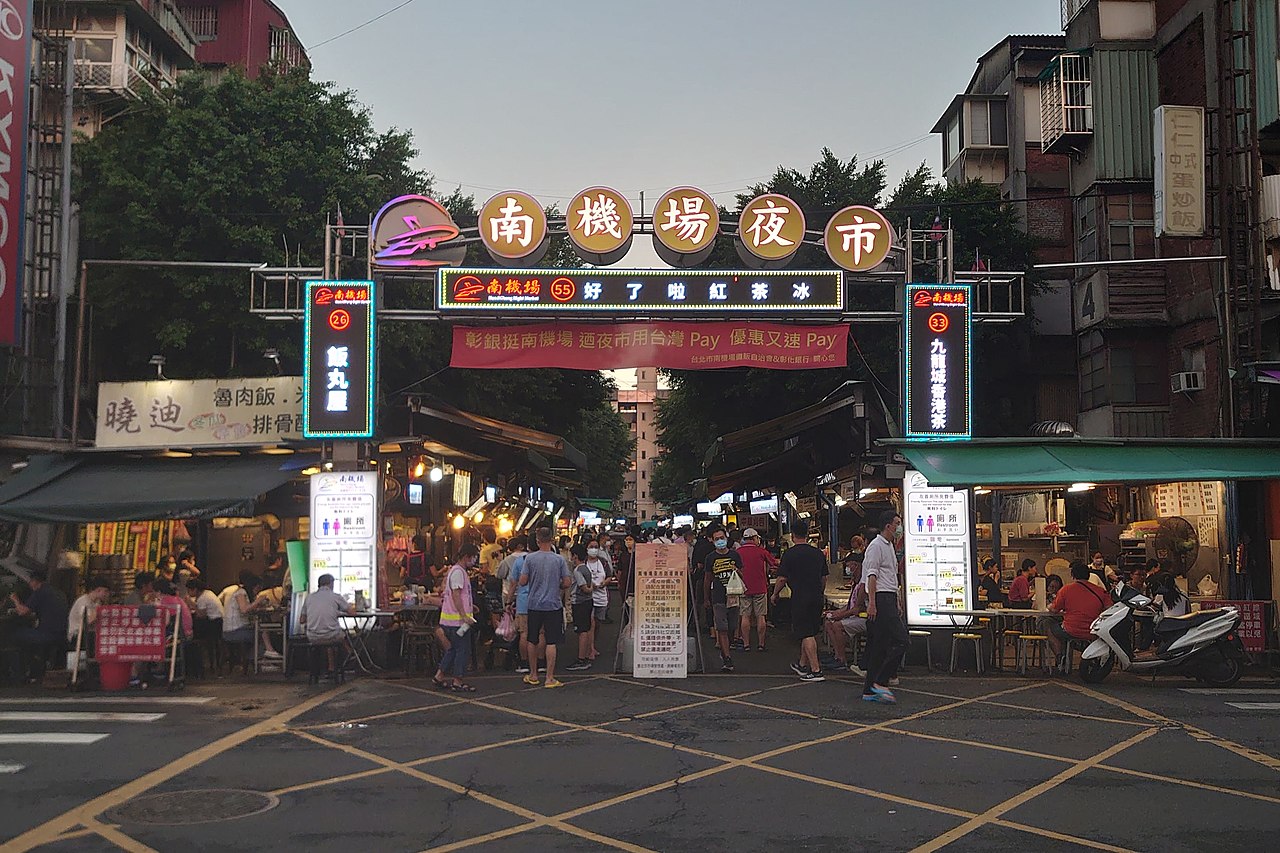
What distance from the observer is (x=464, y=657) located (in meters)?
13.6

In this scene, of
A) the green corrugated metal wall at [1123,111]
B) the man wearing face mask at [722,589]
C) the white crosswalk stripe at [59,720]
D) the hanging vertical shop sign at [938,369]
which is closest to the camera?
A: the white crosswalk stripe at [59,720]

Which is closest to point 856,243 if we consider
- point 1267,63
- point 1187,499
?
point 1187,499

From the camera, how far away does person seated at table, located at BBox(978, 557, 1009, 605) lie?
1750 cm

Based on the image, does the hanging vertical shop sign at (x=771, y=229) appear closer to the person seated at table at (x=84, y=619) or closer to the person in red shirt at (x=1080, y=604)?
the person in red shirt at (x=1080, y=604)

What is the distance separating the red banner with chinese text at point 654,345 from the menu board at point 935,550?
226 cm

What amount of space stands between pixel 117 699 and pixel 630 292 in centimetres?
825

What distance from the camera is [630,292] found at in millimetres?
15672

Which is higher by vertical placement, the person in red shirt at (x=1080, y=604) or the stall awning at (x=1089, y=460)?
the stall awning at (x=1089, y=460)

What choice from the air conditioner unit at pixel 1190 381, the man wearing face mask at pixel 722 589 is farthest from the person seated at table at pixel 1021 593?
the air conditioner unit at pixel 1190 381

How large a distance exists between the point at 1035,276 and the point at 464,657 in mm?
20282

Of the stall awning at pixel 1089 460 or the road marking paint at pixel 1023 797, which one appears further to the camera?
the stall awning at pixel 1089 460

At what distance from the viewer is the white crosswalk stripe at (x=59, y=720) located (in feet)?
31.2

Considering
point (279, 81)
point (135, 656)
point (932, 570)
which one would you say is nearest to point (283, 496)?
point (135, 656)

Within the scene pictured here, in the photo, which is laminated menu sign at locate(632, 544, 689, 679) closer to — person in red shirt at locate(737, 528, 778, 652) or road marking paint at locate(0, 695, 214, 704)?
person in red shirt at locate(737, 528, 778, 652)
